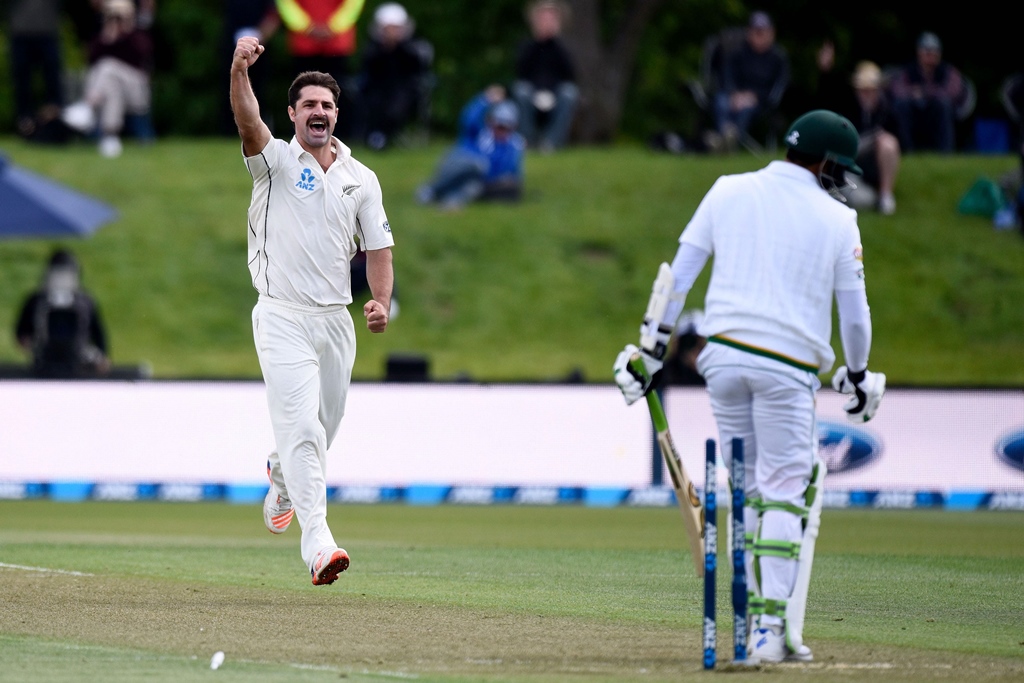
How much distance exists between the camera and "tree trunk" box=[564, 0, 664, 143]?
32.2 metres

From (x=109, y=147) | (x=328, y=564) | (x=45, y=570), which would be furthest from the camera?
(x=109, y=147)

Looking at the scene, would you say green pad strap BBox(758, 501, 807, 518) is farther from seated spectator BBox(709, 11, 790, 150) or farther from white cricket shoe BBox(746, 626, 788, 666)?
seated spectator BBox(709, 11, 790, 150)

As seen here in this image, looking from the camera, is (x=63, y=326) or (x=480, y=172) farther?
(x=480, y=172)

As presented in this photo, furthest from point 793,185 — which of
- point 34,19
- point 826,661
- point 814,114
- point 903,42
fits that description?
point 903,42

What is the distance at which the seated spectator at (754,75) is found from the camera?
23688mm

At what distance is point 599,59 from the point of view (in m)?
32.9

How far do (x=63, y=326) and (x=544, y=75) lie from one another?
334 inches

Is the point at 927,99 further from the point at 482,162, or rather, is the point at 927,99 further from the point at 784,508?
the point at 784,508

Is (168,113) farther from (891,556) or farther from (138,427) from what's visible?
(891,556)

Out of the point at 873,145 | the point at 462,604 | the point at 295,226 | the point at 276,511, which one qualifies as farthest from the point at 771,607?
the point at 873,145

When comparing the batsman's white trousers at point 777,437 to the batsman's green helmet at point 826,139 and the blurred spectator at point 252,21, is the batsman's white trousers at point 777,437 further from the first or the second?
the blurred spectator at point 252,21

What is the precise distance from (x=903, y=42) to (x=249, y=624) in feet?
94.9

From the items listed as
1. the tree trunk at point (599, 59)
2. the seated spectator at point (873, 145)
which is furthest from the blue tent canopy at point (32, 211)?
the tree trunk at point (599, 59)

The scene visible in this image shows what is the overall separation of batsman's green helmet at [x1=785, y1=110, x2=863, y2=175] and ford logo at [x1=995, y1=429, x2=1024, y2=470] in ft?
30.4
